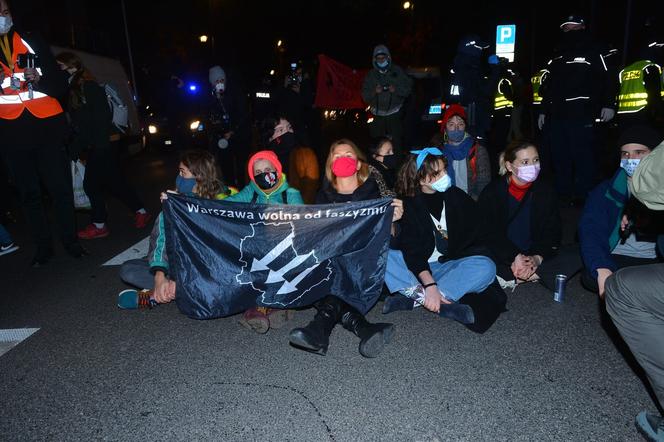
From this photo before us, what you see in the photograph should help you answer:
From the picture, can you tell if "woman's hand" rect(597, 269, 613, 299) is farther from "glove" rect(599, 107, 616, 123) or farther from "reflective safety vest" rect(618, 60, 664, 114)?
"reflective safety vest" rect(618, 60, 664, 114)

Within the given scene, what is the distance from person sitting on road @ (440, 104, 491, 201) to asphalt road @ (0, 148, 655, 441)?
1.61 m

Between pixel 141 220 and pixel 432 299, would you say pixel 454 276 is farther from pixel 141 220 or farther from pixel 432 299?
pixel 141 220

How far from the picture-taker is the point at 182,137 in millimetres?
7969

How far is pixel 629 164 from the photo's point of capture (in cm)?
327

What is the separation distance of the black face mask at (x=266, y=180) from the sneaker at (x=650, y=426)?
8.88ft

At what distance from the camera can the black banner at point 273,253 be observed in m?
3.37

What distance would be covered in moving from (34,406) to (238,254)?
4.73 ft

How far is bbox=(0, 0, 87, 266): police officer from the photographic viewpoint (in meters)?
4.62

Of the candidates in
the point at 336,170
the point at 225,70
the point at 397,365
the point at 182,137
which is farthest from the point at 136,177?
the point at 397,365

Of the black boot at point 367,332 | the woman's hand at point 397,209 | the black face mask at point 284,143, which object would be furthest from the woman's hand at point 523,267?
the black face mask at point 284,143

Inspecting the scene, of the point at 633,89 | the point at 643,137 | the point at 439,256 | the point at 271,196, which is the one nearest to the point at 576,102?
the point at 633,89

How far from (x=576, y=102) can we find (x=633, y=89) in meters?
0.82

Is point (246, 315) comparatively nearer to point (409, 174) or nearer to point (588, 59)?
point (409, 174)

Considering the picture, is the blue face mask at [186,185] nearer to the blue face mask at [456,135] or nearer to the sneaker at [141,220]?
the blue face mask at [456,135]
